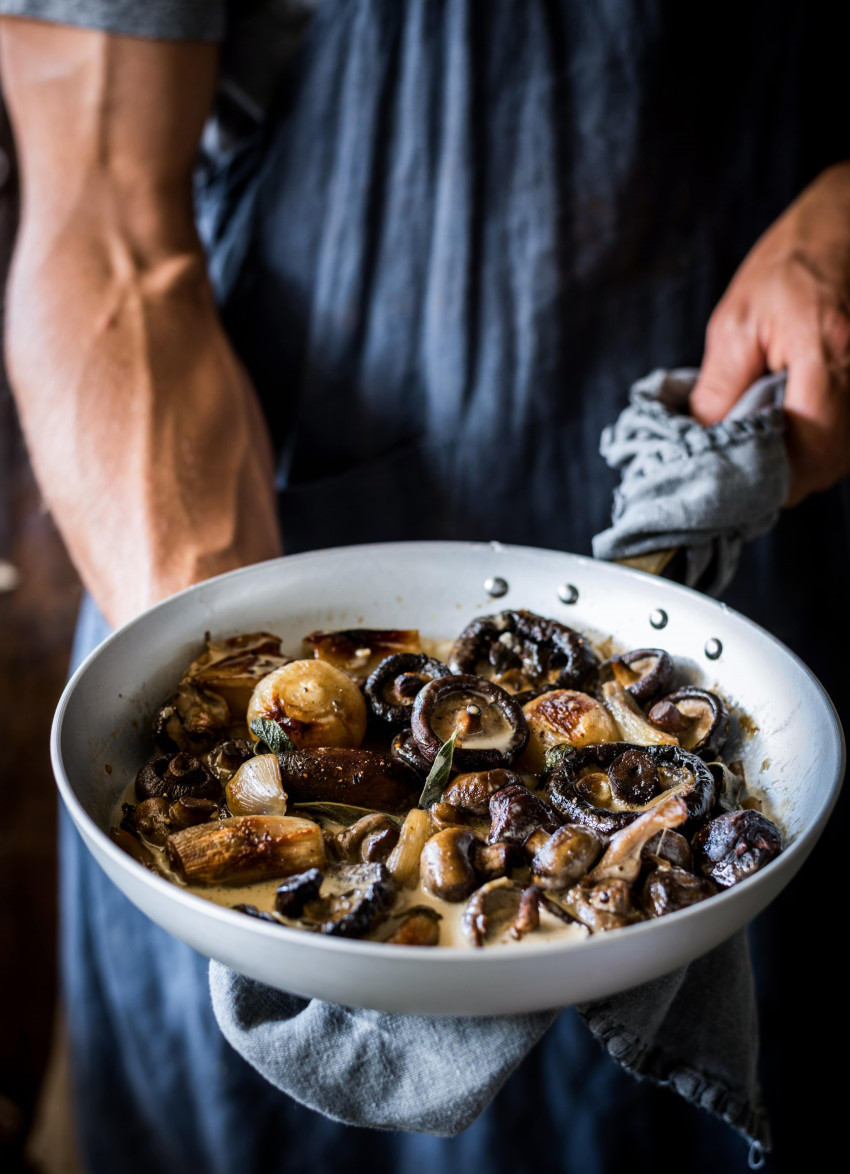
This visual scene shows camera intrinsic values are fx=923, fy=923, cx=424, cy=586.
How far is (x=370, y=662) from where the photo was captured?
997 millimetres

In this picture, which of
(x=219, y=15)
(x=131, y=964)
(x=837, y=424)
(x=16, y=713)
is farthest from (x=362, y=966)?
(x=16, y=713)

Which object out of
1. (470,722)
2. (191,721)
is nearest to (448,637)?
(470,722)

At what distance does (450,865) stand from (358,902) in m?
0.08

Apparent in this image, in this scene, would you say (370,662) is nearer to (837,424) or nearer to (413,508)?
(413,508)

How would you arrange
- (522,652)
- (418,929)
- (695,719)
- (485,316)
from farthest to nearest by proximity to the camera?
(485,316) < (522,652) < (695,719) < (418,929)

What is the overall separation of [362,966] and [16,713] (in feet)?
6.02

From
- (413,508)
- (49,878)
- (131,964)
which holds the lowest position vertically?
(49,878)

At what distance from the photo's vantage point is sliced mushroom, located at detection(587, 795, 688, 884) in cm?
71

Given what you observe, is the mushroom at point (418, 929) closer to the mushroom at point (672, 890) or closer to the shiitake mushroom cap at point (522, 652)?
the mushroom at point (672, 890)

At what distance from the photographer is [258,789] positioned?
0.79 m

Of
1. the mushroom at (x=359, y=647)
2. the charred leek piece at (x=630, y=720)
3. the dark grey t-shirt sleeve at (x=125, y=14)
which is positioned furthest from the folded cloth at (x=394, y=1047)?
the dark grey t-shirt sleeve at (x=125, y=14)

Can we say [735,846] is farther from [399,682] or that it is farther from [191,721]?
[191,721]

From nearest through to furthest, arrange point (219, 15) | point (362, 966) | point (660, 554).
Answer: point (362, 966) → point (660, 554) → point (219, 15)

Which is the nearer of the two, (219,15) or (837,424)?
(837,424)
